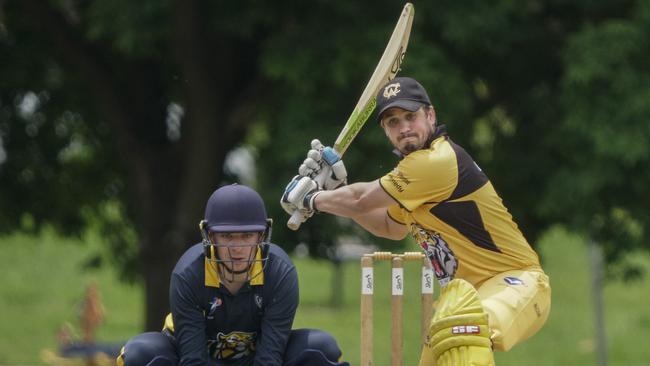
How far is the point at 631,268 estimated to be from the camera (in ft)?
34.1

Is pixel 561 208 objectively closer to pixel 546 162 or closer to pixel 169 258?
pixel 546 162

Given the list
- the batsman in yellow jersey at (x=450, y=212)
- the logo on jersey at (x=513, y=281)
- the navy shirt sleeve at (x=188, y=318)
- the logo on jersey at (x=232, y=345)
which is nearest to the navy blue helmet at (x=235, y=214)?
the navy shirt sleeve at (x=188, y=318)

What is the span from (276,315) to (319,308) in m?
13.7

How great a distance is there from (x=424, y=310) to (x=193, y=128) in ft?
18.3

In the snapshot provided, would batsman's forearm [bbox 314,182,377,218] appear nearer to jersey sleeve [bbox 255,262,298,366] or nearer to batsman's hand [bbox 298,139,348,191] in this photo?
batsman's hand [bbox 298,139,348,191]

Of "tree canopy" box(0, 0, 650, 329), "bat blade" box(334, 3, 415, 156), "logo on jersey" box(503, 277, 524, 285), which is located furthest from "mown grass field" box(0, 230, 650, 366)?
"logo on jersey" box(503, 277, 524, 285)

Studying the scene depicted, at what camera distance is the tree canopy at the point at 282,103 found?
927 cm

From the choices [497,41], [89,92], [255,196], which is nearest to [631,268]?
[497,41]

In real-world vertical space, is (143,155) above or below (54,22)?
below

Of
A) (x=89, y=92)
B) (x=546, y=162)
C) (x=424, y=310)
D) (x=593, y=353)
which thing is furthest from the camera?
(x=593, y=353)

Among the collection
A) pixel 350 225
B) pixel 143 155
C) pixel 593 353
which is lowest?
pixel 593 353

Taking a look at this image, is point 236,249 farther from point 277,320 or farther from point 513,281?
point 513,281

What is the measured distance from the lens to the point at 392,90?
199 inches

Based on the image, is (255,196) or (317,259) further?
(317,259)
